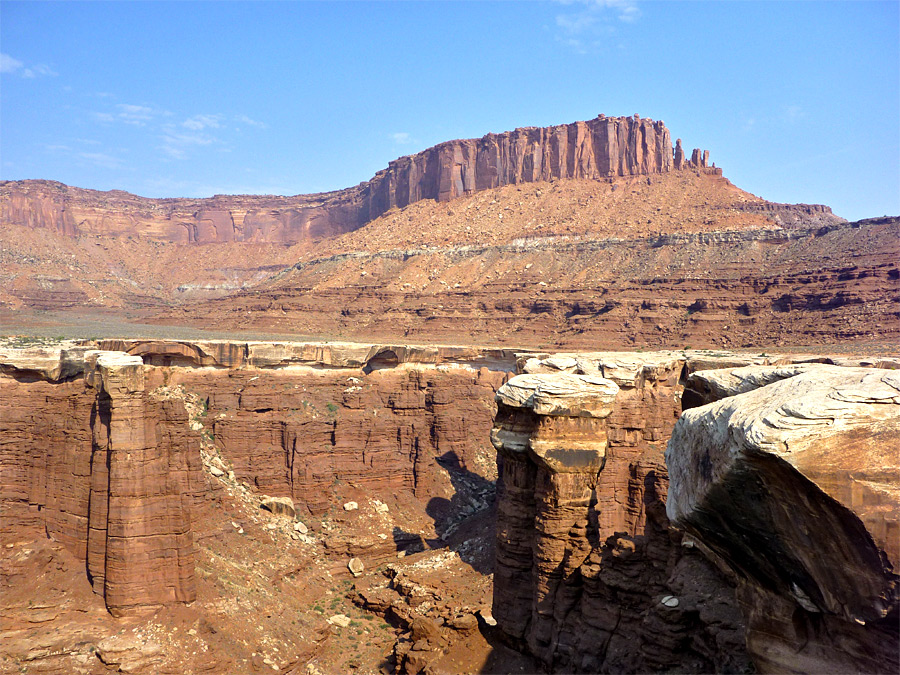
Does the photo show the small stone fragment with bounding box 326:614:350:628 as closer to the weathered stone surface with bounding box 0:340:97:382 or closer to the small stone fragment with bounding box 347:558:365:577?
the small stone fragment with bounding box 347:558:365:577

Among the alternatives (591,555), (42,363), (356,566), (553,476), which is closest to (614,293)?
(356,566)

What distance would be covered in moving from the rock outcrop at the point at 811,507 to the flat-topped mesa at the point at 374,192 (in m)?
114

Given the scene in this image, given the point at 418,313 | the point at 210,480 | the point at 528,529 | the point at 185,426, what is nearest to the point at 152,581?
the point at 185,426

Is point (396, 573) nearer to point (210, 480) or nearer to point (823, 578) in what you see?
point (210, 480)

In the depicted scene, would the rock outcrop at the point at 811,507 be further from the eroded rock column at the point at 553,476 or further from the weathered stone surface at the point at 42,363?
the weathered stone surface at the point at 42,363

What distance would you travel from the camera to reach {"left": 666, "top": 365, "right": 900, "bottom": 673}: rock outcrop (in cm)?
484

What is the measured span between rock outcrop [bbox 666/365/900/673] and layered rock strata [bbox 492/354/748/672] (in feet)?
9.65

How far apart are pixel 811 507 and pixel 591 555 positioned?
8.72 metres

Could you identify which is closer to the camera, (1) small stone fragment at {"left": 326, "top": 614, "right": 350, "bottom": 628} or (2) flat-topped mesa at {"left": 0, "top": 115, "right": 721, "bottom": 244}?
(1) small stone fragment at {"left": 326, "top": 614, "right": 350, "bottom": 628}

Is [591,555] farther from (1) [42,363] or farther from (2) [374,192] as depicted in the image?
(2) [374,192]

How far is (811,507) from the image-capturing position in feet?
16.5

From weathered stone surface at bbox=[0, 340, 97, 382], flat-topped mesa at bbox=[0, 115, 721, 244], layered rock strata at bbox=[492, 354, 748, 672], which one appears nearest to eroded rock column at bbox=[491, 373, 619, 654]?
layered rock strata at bbox=[492, 354, 748, 672]

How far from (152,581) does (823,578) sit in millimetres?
14515

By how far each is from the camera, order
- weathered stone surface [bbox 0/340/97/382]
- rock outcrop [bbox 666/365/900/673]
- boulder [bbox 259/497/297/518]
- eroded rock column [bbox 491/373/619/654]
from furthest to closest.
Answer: boulder [bbox 259/497/297/518] < weathered stone surface [bbox 0/340/97/382] < eroded rock column [bbox 491/373/619/654] < rock outcrop [bbox 666/365/900/673]
